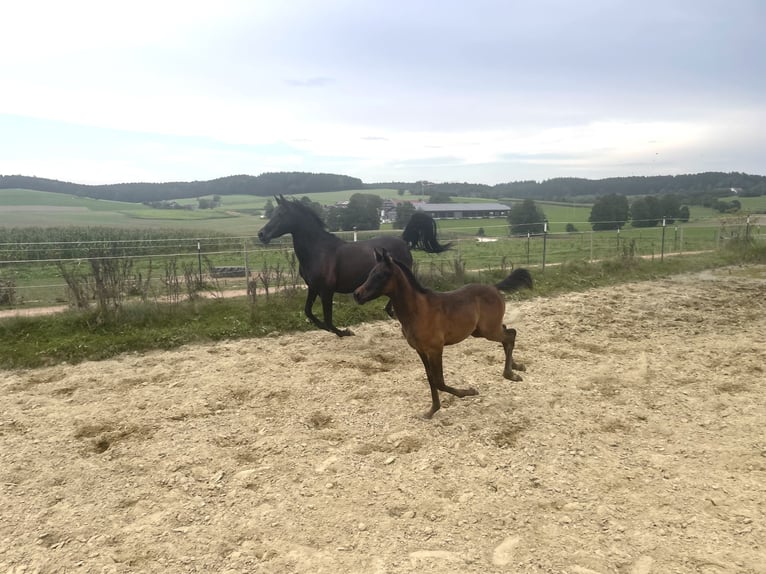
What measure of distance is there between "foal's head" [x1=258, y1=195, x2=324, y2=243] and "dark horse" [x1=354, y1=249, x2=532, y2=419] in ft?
10.8

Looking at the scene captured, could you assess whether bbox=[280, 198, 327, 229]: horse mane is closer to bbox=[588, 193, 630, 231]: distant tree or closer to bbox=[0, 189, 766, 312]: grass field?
bbox=[0, 189, 766, 312]: grass field

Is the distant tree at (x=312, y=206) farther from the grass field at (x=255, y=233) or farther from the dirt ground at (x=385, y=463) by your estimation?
the grass field at (x=255, y=233)

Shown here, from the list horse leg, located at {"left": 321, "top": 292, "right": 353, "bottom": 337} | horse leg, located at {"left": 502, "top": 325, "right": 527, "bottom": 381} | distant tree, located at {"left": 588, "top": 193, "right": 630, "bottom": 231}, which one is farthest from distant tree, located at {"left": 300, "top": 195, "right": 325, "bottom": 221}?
distant tree, located at {"left": 588, "top": 193, "right": 630, "bottom": 231}

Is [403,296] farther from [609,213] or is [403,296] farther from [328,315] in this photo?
[609,213]

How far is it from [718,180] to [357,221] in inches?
2315

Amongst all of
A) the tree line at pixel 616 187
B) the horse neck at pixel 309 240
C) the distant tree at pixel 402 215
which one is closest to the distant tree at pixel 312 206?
the horse neck at pixel 309 240

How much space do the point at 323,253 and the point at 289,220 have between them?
2.73ft

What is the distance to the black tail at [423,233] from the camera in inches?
346

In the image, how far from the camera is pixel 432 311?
15.0 ft

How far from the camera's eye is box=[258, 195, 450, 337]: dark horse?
24.2 ft

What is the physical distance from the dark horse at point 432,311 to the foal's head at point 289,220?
10.8 ft

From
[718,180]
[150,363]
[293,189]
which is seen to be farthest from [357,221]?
[718,180]

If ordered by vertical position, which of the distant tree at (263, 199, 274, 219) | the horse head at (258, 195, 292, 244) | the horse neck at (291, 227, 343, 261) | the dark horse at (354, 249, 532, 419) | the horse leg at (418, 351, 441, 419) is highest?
the distant tree at (263, 199, 274, 219)

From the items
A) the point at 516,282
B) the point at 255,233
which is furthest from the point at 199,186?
the point at 516,282
